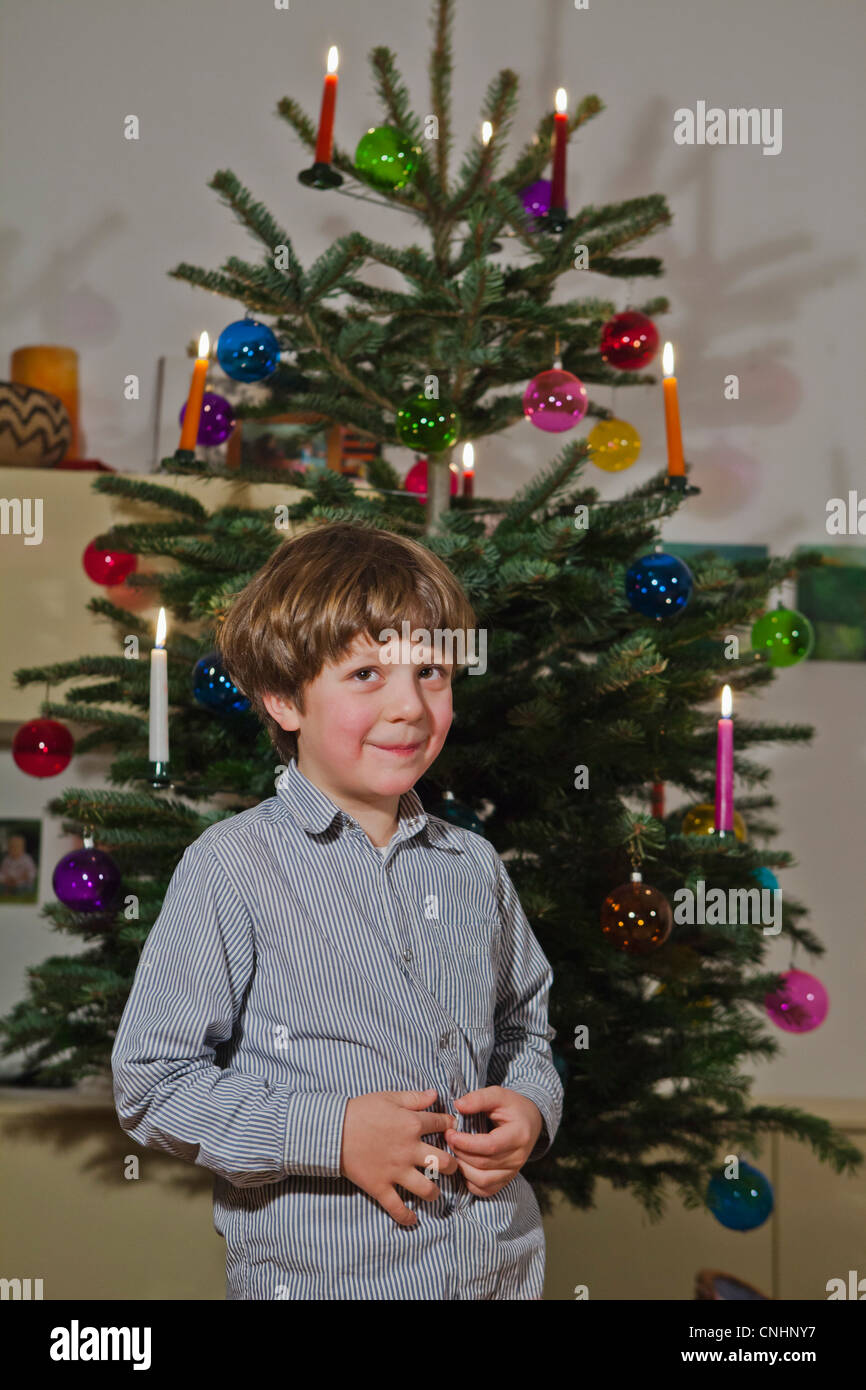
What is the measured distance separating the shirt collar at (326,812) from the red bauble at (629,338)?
79 cm

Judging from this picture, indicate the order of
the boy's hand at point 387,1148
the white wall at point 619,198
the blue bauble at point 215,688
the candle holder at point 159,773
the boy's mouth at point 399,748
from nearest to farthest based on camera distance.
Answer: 1. the boy's hand at point 387,1148
2. the boy's mouth at point 399,748
3. the candle holder at point 159,773
4. the blue bauble at point 215,688
5. the white wall at point 619,198

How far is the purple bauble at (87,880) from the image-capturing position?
4.75 feet

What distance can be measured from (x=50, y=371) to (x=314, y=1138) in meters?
1.69

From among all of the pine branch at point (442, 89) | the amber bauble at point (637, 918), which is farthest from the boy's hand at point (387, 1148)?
the pine branch at point (442, 89)

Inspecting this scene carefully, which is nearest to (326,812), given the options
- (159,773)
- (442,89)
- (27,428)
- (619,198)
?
(159,773)

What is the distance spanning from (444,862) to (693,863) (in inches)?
22.8

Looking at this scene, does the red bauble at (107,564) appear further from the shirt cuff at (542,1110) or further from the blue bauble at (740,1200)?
the blue bauble at (740,1200)

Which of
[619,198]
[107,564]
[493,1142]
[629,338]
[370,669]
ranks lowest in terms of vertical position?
[493,1142]

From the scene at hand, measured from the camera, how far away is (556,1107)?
1007mm

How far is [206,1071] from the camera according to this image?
34.8 inches

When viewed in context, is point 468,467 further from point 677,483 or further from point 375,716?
point 375,716
